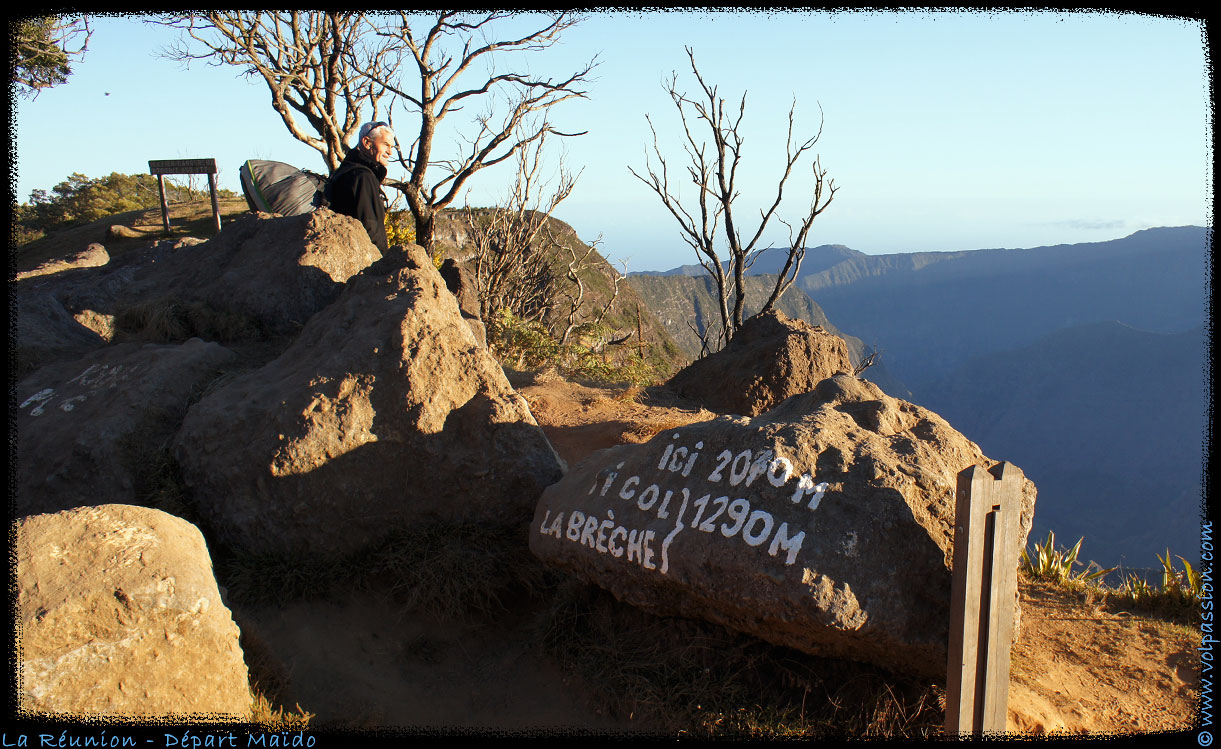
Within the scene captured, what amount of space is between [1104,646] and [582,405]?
15.2 feet

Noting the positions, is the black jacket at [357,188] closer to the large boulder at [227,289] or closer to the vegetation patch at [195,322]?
the large boulder at [227,289]

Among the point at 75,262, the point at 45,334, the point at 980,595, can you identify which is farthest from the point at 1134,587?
the point at 75,262

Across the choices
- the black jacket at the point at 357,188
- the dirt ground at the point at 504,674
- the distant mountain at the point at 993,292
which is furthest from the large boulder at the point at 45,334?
the distant mountain at the point at 993,292

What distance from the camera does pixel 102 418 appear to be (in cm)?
444

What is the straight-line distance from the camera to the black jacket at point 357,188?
22.1ft

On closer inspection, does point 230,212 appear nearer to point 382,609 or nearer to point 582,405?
point 582,405

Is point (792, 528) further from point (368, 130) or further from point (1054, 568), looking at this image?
point (368, 130)

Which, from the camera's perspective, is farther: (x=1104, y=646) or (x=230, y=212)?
(x=230, y=212)

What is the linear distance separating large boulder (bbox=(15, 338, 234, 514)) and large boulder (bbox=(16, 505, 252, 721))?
5.28 feet

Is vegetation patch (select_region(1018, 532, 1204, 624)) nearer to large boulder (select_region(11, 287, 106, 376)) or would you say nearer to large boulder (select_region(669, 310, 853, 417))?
large boulder (select_region(669, 310, 853, 417))

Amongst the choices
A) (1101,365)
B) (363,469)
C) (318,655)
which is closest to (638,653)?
(318,655)

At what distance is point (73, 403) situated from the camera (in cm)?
468

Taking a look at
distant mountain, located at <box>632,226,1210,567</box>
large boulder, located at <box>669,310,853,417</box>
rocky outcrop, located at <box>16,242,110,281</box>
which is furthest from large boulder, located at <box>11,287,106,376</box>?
distant mountain, located at <box>632,226,1210,567</box>

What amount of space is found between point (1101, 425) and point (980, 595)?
111 m
